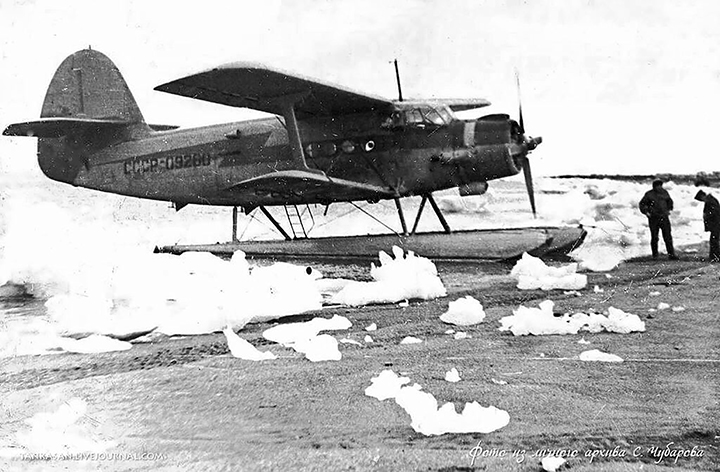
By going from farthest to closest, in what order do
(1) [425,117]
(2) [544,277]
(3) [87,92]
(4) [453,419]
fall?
(3) [87,92]
(1) [425,117]
(2) [544,277]
(4) [453,419]

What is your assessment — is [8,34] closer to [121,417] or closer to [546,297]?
[121,417]

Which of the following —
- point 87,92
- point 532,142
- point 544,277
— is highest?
point 87,92

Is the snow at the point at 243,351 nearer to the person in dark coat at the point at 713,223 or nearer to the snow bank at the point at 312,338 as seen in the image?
the snow bank at the point at 312,338

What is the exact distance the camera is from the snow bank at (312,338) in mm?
3861

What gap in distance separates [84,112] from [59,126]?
1.07 m

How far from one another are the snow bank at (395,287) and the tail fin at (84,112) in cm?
704

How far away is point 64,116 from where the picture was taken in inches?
437

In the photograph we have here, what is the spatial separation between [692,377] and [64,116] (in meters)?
11.1

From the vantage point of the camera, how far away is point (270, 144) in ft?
34.4

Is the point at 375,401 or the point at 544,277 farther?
the point at 544,277

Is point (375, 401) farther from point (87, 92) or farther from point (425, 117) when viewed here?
point (87, 92)

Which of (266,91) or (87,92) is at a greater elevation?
(87,92)

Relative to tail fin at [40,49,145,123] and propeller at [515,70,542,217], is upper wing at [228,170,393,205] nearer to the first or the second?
propeller at [515,70,542,217]

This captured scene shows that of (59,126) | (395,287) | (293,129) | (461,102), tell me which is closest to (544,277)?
(395,287)
